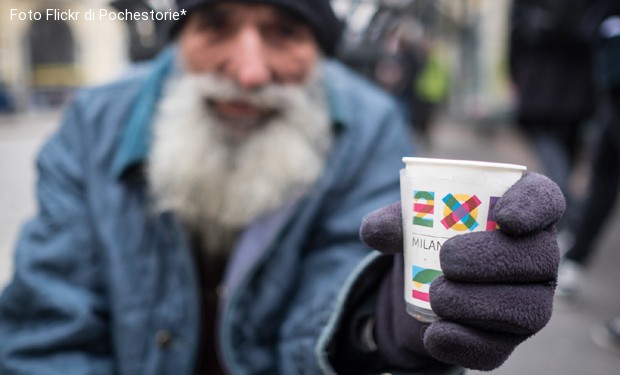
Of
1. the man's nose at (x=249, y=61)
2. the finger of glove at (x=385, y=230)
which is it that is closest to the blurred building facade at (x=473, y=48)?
the man's nose at (x=249, y=61)

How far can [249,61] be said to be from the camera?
4.73 ft

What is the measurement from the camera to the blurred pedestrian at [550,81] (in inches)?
122

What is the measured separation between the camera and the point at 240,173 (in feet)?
5.09

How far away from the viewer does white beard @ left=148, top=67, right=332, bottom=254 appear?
1.49 m

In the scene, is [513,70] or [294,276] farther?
[513,70]

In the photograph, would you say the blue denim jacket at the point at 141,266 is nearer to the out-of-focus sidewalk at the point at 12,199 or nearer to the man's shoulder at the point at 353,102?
the man's shoulder at the point at 353,102

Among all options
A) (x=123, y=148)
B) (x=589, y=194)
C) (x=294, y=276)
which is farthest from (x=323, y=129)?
(x=589, y=194)

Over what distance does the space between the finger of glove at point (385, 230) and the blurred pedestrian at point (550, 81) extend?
8.35 ft

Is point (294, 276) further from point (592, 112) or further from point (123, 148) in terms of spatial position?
point (592, 112)

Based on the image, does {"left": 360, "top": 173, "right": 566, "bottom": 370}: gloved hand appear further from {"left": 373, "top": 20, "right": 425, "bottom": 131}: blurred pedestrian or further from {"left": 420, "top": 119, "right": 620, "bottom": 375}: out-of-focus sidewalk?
{"left": 373, "top": 20, "right": 425, "bottom": 131}: blurred pedestrian

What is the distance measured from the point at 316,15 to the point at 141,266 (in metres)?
0.79

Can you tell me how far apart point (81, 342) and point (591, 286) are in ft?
8.60

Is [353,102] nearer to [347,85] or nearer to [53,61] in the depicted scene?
[347,85]

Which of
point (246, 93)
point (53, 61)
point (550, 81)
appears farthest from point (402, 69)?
point (53, 61)
